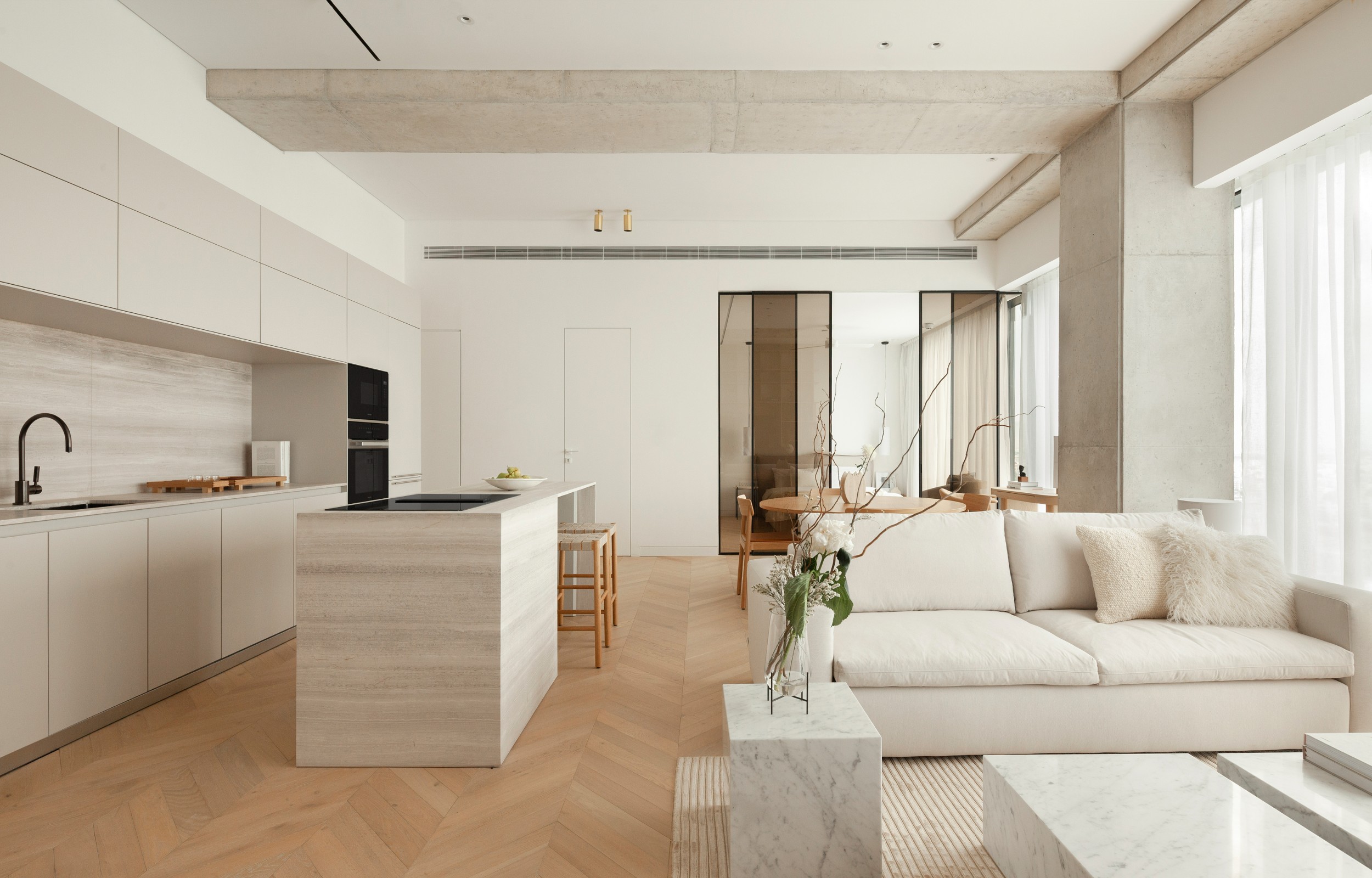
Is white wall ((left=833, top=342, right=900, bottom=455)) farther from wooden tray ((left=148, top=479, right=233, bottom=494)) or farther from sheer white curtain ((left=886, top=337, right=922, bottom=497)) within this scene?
wooden tray ((left=148, top=479, right=233, bottom=494))

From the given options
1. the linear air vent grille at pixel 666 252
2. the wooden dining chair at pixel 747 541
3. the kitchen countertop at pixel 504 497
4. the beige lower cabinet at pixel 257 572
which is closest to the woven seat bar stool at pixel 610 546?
the kitchen countertop at pixel 504 497

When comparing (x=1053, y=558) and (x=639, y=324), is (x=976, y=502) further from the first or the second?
(x=639, y=324)

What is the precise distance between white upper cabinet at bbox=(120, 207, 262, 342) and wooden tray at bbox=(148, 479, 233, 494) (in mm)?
774

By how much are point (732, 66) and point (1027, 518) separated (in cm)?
279

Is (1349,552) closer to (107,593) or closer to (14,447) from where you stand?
(107,593)

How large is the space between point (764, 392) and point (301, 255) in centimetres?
Answer: 405

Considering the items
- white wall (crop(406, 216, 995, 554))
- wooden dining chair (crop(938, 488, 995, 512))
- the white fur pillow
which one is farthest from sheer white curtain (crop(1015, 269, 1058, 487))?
the white fur pillow

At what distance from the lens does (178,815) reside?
80.2 inches

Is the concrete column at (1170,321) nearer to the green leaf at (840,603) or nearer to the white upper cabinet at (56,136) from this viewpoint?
the green leaf at (840,603)

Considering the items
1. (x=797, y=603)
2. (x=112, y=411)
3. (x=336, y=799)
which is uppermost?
(x=112, y=411)

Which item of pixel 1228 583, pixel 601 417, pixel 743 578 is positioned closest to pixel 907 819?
pixel 1228 583

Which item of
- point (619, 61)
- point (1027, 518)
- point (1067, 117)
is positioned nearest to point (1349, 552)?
point (1027, 518)

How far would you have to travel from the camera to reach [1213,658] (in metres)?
2.35

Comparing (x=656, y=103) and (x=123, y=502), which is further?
(x=656, y=103)
